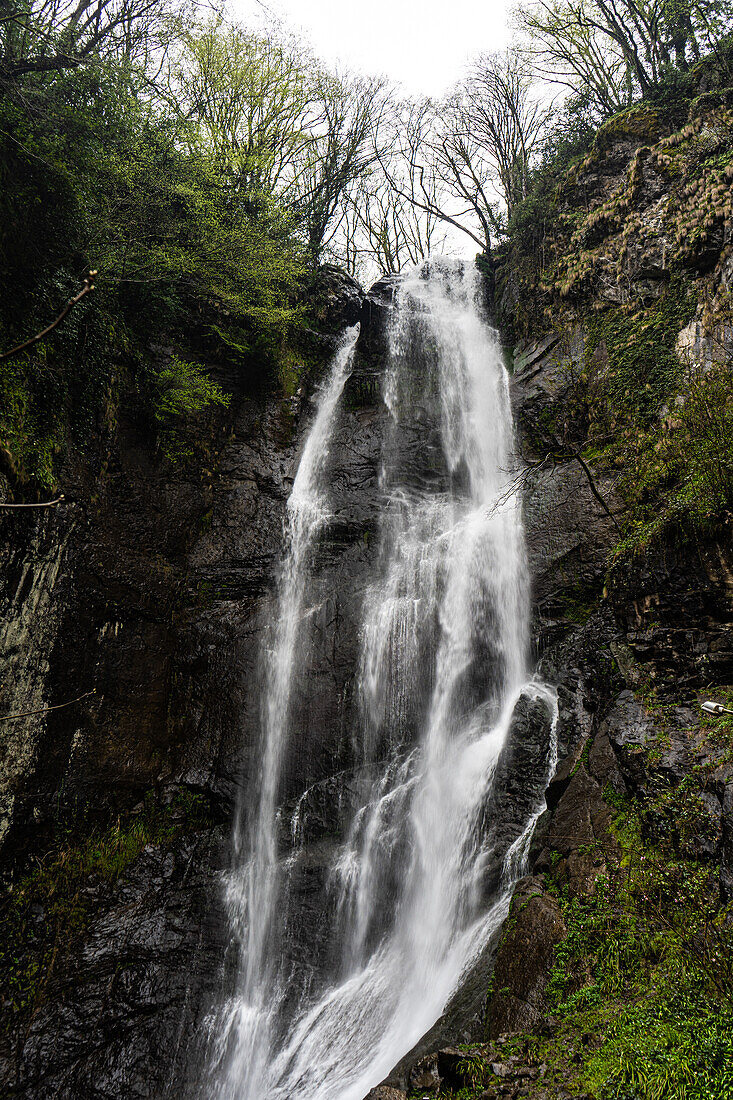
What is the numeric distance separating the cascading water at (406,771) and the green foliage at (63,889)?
128 centimetres

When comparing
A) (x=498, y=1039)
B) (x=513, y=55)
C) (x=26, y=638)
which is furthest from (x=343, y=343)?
(x=498, y=1039)

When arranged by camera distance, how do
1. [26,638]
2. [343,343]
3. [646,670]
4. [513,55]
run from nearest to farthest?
[646,670] < [26,638] < [343,343] < [513,55]

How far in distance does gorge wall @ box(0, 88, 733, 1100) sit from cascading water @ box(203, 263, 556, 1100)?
39 centimetres

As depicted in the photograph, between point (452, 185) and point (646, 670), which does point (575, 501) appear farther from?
point (452, 185)

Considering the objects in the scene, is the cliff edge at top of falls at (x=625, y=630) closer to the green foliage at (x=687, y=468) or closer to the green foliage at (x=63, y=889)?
the green foliage at (x=687, y=468)

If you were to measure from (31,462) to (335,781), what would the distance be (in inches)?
259

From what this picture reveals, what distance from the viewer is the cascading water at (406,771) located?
21.1 feet

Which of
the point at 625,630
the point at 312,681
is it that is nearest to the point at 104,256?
the point at 312,681

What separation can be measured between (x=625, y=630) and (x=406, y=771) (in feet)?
12.3

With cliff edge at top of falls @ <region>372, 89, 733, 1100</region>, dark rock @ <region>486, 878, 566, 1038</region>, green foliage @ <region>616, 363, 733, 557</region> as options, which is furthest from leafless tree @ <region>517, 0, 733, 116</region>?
dark rock @ <region>486, 878, 566, 1038</region>

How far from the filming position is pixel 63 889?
311 inches

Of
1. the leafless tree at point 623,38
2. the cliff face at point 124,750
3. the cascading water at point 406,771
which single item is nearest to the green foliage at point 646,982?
the cascading water at point 406,771

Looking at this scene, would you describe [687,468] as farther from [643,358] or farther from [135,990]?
[135,990]

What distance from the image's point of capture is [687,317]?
1065cm
